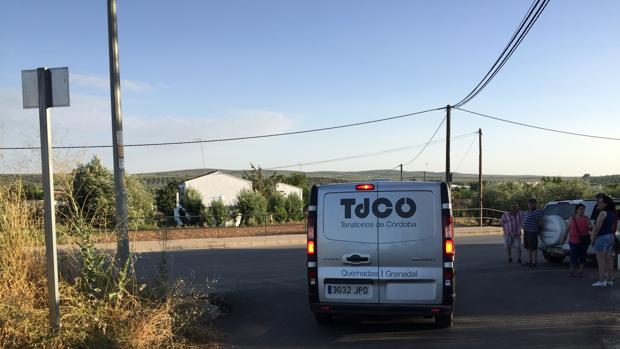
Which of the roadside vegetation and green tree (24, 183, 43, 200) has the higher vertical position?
green tree (24, 183, 43, 200)

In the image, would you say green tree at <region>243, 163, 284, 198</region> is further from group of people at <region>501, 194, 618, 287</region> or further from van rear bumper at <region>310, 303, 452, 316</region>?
van rear bumper at <region>310, 303, 452, 316</region>

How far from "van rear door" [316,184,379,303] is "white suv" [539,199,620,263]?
7987 millimetres

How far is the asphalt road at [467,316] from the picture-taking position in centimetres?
684

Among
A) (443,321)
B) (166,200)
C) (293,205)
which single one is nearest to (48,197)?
(443,321)

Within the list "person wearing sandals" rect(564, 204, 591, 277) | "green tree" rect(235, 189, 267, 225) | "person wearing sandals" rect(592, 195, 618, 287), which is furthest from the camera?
"green tree" rect(235, 189, 267, 225)

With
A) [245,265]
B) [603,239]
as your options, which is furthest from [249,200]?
[603,239]

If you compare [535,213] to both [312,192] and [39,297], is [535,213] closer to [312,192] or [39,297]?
[312,192]

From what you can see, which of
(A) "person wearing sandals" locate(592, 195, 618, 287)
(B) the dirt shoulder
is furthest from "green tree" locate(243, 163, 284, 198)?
(A) "person wearing sandals" locate(592, 195, 618, 287)

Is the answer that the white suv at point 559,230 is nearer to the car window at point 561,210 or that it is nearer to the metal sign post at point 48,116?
the car window at point 561,210

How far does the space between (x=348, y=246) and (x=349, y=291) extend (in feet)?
1.89

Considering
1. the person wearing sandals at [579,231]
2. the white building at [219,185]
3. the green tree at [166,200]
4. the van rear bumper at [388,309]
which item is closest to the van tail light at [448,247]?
the van rear bumper at [388,309]

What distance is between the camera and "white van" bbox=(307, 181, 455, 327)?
6.81m

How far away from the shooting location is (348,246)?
701 centimetres

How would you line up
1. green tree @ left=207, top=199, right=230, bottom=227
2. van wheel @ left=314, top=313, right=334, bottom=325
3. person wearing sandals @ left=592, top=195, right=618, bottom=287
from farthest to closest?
1. green tree @ left=207, top=199, right=230, bottom=227
2. person wearing sandals @ left=592, top=195, right=618, bottom=287
3. van wheel @ left=314, top=313, right=334, bottom=325
